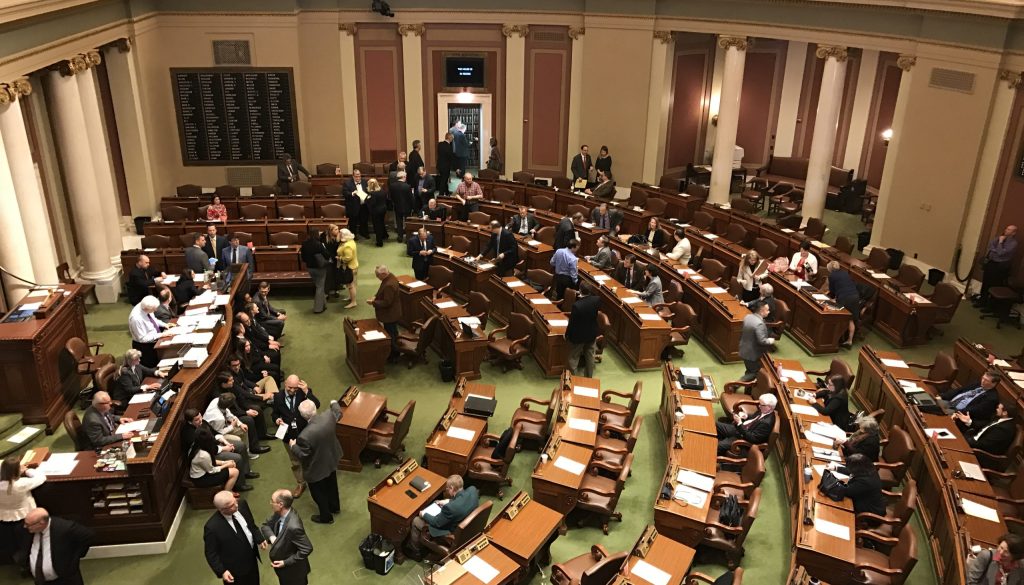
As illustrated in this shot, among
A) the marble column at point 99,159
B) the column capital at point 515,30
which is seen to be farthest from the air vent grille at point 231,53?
the column capital at point 515,30

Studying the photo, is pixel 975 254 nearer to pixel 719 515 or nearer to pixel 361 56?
pixel 719 515

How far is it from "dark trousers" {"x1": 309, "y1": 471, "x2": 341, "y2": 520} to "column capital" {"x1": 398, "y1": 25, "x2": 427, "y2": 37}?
14.6 metres

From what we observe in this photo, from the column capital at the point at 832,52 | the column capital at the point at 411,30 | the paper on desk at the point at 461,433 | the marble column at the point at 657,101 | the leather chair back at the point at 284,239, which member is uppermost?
the column capital at the point at 411,30

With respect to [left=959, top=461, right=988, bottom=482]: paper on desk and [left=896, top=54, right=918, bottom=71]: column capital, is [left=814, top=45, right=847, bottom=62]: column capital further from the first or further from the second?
[left=959, top=461, right=988, bottom=482]: paper on desk

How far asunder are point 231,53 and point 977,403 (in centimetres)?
1725

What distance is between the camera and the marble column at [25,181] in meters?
11.4

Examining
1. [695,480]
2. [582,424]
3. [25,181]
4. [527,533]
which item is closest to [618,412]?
[582,424]

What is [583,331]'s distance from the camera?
1122cm

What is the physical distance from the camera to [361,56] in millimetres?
20922

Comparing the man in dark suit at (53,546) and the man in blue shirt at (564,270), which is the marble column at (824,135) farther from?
the man in dark suit at (53,546)

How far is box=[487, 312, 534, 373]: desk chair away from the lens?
1209 centimetres

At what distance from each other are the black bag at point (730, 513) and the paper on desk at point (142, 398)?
657 cm

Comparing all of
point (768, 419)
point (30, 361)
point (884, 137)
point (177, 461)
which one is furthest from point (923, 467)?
point (884, 137)

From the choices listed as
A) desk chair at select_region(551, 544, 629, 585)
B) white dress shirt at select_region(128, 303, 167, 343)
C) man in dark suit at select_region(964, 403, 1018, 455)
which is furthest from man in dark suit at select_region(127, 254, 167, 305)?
man in dark suit at select_region(964, 403, 1018, 455)
